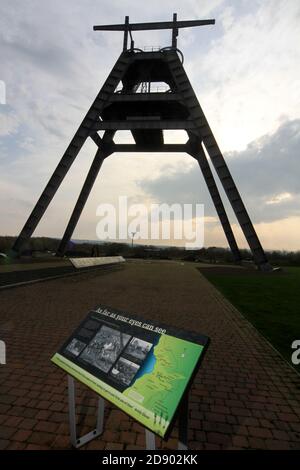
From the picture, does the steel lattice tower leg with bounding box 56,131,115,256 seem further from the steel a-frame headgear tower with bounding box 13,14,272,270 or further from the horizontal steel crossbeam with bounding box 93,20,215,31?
the horizontal steel crossbeam with bounding box 93,20,215,31

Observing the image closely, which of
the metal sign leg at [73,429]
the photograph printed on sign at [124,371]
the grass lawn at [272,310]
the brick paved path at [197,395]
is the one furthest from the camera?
the grass lawn at [272,310]

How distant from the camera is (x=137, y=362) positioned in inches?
90.0

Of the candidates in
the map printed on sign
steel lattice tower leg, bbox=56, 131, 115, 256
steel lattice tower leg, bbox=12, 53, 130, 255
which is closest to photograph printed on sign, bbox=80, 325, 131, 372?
the map printed on sign

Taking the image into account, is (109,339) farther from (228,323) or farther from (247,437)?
(228,323)

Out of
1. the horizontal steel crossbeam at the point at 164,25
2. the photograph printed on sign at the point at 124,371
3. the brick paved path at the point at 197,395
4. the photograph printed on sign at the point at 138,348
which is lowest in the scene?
the brick paved path at the point at 197,395

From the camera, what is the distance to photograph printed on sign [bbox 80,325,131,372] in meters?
2.43

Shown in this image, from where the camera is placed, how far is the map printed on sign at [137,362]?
1.94 meters

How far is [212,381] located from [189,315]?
11.4ft

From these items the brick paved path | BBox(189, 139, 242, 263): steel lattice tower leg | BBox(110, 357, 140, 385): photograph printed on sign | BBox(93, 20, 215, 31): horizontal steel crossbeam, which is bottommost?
the brick paved path

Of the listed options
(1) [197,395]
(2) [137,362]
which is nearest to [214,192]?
(1) [197,395]

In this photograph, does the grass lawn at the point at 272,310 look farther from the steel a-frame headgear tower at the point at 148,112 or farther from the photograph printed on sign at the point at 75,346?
the steel a-frame headgear tower at the point at 148,112

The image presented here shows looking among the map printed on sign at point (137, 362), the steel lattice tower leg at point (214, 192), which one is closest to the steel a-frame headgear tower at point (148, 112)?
the steel lattice tower leg at point (214, 192)

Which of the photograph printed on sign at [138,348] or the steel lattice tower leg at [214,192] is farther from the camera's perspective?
the steel lattice tower leg at [214,192]

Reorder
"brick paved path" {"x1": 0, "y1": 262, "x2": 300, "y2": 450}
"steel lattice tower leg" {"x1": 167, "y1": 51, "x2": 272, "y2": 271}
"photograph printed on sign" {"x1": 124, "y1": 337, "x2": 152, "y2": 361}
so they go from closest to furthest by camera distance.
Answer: "photograph printed on sign" {"x1": 124, "y1": 337, "x2": 152, "y2": 361} → "brick paved path" {"x1": 0, "y1": 262, "x2": 300, "y2": 450} → "steel lattice tower leg" {"x1": 167, "y1": 51, "x2": 272, "y2": 271}
